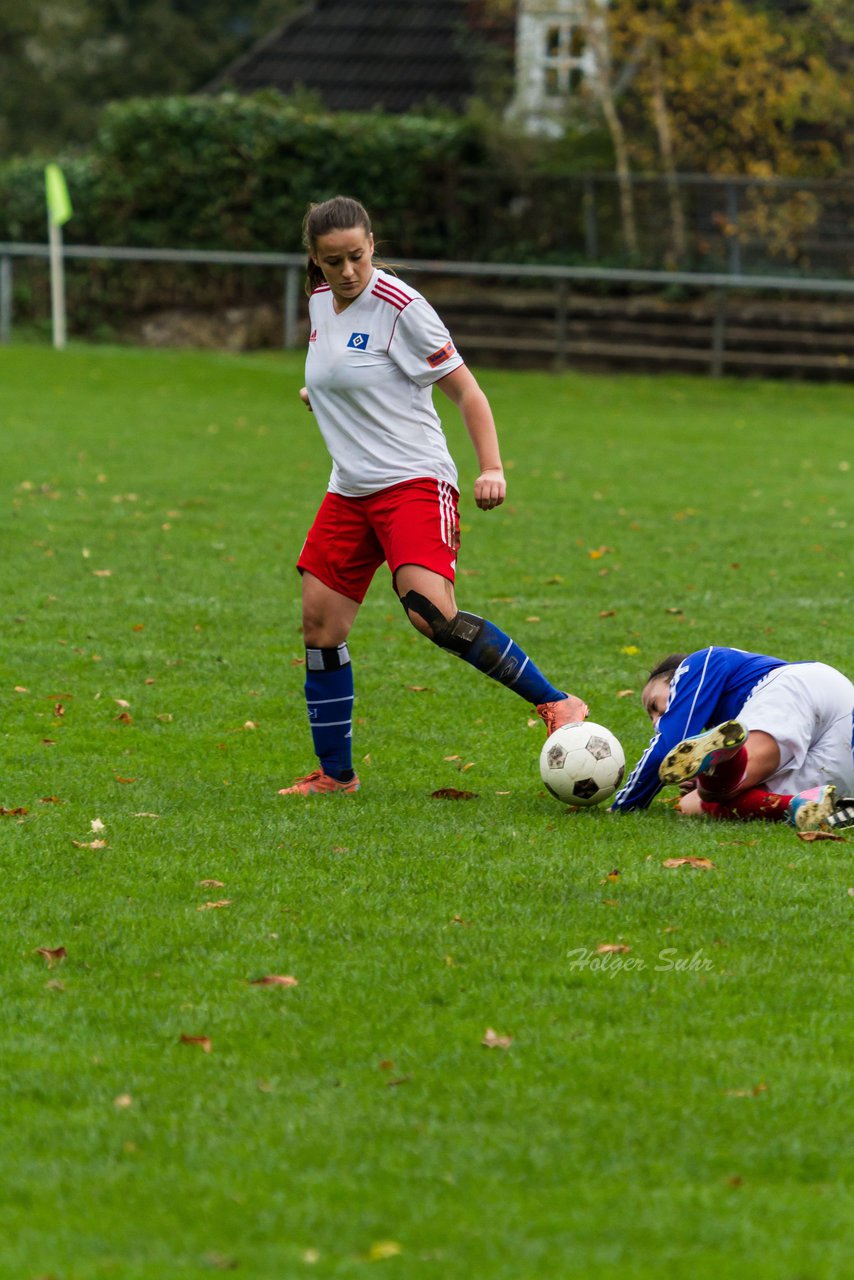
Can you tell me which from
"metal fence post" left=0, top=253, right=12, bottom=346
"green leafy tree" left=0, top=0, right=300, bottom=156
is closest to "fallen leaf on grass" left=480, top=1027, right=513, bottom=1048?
"metal fence post" left=0, top=253, right=12, bottom=346

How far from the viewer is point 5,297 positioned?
25188 millimetres

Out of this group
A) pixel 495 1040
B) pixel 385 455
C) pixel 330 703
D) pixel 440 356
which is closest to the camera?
pixel 495 1040

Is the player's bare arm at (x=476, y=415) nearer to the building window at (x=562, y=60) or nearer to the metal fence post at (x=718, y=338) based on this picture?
the metal fence post at (x=718, y=338)

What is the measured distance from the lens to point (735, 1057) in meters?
3.68

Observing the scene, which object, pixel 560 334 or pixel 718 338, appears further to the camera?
pixel 560 334

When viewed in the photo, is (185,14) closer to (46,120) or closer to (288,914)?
(46,120)

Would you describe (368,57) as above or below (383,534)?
above

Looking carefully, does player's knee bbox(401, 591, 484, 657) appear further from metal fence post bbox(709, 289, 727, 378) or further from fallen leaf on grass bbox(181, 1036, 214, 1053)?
metal fence post bbox(709, 289, 727, 378)

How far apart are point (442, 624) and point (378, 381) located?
33.7 inches

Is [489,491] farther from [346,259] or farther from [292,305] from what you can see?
[292,305]

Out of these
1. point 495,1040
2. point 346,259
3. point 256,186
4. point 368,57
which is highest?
point 368,57

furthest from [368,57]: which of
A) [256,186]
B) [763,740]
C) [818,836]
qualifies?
[818,836]

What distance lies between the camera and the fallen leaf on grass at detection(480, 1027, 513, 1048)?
375 cm

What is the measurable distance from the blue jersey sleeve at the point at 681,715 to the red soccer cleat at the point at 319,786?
3.24 feet
